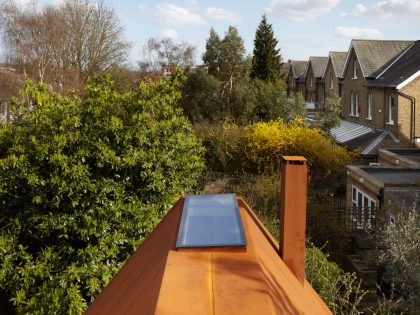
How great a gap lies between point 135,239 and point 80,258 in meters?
1.16

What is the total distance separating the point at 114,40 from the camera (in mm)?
35781

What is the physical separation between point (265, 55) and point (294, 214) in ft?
133

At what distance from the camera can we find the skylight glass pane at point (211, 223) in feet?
15.0

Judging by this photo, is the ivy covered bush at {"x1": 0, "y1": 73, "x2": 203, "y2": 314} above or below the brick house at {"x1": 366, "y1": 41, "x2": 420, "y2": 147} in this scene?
below

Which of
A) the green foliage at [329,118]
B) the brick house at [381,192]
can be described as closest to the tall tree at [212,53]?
the green foliage at [329,118]

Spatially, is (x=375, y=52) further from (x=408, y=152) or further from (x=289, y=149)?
(x=289, y=149)

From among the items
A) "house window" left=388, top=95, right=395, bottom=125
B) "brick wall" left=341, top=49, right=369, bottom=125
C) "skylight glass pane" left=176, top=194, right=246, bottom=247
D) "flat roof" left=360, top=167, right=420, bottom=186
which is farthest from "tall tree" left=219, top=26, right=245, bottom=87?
"skylight glass pane" left=176, top=194, right=246, bottom=247

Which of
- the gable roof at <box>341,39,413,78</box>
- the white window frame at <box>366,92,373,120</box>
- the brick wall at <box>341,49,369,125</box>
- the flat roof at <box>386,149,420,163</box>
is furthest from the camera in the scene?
the brick wall at <box>341,49,369,125</box>

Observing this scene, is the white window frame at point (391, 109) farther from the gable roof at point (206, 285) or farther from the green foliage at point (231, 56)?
the gable roof at point (206, 285)

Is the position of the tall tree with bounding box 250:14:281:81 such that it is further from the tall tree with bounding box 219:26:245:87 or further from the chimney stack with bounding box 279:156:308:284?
the chimney stack with bounding box 279:156:308:284

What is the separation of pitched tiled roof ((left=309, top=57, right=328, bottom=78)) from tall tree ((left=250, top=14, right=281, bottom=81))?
8.74 metres

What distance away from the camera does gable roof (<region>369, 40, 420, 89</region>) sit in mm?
26344

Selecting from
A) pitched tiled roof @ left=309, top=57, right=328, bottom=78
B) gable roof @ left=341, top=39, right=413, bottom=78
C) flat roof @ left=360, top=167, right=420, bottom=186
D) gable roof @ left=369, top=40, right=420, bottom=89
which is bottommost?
flat roof @ left=360, top=167, right=420, bottom=186

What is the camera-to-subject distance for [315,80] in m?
53.2
